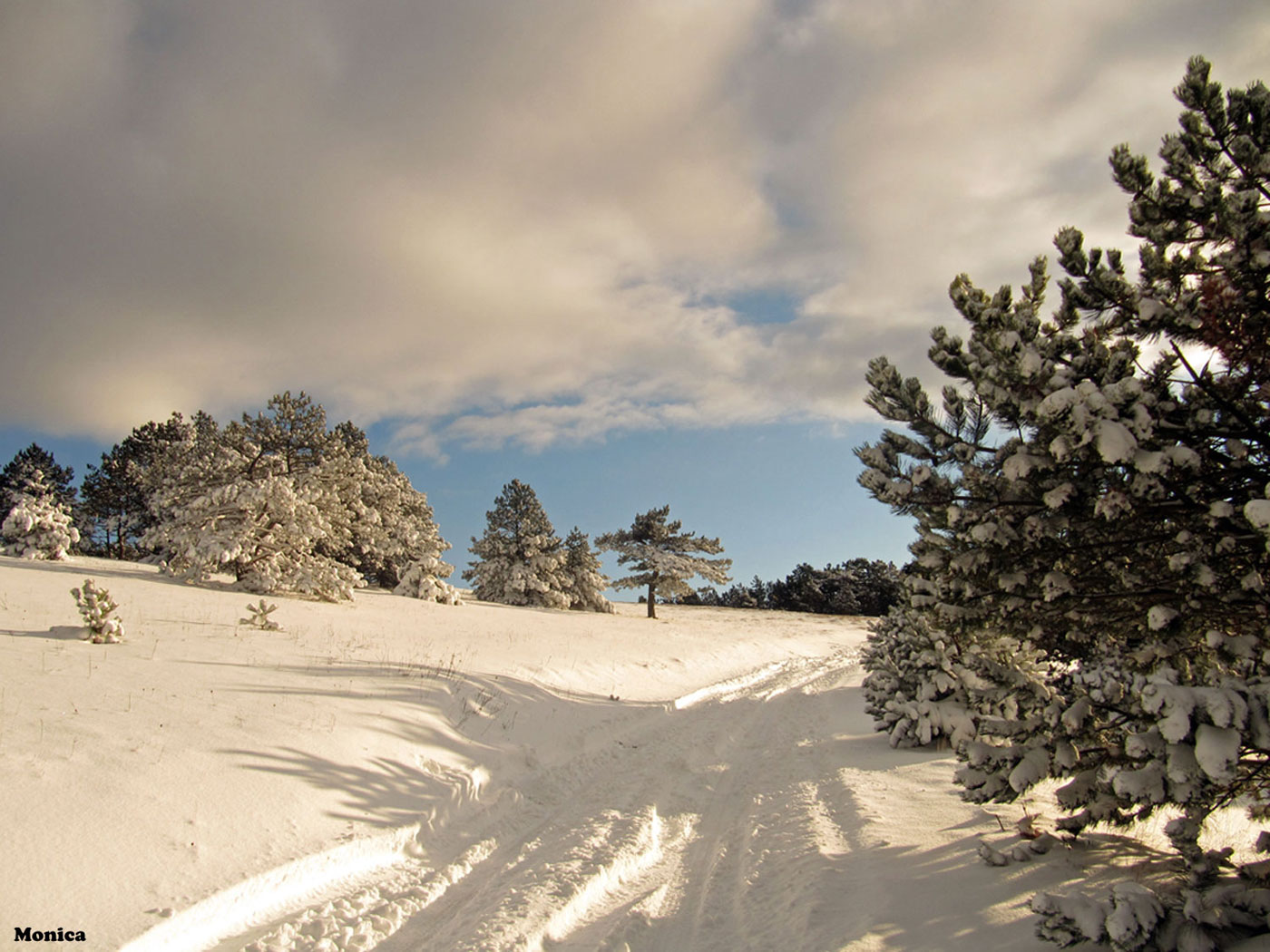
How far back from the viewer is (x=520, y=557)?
3581 cm

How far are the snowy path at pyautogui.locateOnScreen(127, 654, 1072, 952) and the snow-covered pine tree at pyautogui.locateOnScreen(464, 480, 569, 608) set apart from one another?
1015 inches

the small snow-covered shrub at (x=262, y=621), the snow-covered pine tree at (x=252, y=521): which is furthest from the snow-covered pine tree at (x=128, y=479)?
the small snow-covered shrub at (x=262, y=621)

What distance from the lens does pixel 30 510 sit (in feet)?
73.4

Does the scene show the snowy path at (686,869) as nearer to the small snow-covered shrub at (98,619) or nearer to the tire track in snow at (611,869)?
the tire track in snow at (611,869)

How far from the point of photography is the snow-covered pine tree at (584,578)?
36656 mm

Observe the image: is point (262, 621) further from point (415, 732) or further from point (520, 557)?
point (520, 557)

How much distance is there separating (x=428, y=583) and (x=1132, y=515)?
2758 cm

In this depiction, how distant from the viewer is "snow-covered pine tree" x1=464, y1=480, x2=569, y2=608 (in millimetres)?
34531

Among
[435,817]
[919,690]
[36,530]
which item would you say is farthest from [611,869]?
[36,530]

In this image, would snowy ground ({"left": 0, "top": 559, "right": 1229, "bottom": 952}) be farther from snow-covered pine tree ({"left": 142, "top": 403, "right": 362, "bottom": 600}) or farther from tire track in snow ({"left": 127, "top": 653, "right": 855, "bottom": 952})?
snow-covered pine tree ({"left": 142, "top": 403, "right": 362, "bottom": 600})

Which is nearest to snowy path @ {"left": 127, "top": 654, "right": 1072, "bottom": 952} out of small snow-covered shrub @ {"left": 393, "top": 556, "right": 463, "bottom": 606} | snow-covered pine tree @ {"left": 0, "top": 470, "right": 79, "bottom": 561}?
small snow-covered shrub @ {"left": 393, "top": 556, "right": 463, "bottom": 606}

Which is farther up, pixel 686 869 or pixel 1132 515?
pixel 1132 515

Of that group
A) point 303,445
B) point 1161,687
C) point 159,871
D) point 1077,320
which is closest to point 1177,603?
point 1161,687

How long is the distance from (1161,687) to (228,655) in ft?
39.5
